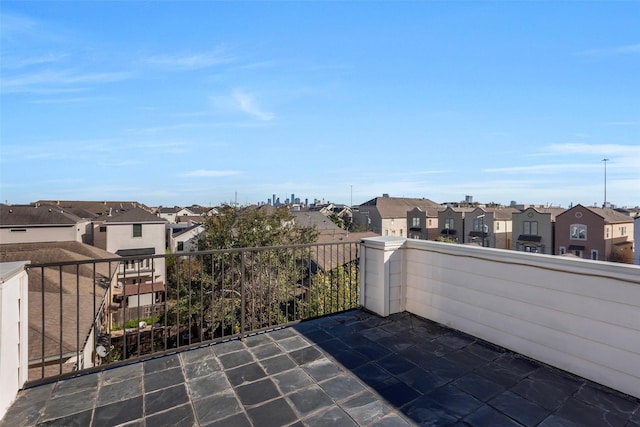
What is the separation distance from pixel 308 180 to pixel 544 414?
104ft

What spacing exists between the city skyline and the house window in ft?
35.9

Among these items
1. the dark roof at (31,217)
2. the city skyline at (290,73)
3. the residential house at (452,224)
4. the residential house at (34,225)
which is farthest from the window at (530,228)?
the dark roof at (31,217)

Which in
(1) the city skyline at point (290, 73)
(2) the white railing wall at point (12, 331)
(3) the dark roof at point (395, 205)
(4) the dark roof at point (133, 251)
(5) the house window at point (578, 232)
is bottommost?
(4) the dark roof at point (133, 251)

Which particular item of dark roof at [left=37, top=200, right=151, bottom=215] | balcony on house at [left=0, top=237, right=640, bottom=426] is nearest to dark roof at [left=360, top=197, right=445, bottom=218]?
dark roof at [left=37, top=200, right=151, bottom=215]

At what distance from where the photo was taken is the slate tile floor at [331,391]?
1.85m

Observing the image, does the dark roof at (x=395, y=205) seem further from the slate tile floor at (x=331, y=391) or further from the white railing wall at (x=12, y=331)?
the white railing wall at (x=12, y=331)

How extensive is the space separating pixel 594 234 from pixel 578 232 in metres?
1.03

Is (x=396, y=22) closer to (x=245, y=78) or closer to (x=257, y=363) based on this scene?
(x=245, y=78)

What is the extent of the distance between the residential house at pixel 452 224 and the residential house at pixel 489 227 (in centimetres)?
66

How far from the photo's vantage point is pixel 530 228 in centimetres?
2544

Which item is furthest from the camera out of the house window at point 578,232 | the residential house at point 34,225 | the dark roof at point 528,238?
the dark roof at point 528,238

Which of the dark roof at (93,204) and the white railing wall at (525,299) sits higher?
the dark roof at (93,204)

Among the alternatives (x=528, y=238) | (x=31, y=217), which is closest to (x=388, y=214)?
(x=528, y=238)

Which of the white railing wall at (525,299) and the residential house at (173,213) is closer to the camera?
the white railing wall at (525,299)
